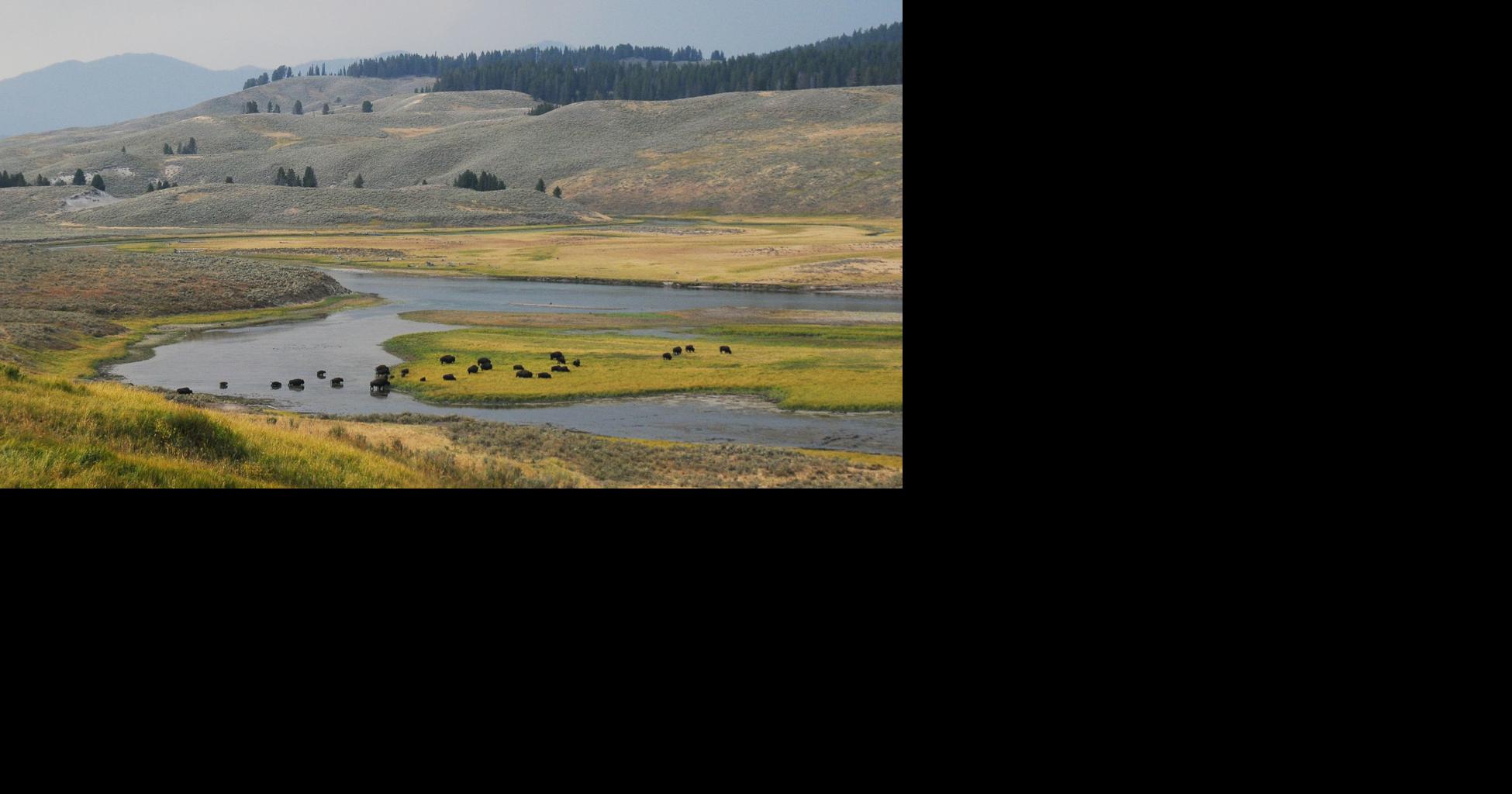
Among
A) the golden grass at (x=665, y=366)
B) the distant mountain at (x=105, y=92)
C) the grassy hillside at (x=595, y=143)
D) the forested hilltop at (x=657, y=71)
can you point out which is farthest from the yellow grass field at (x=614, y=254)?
the forested hilltop at (x=657, y=71)

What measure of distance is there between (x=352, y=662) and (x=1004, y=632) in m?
2.60

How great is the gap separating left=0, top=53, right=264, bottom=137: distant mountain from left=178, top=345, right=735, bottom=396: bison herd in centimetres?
445

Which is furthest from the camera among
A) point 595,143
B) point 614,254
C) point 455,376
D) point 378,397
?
point 595,143

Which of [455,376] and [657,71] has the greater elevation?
[657,71]

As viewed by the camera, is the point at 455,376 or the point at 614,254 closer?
the point at 455,376

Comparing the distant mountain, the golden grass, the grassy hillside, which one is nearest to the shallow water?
the golden grass

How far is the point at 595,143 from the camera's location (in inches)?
2731

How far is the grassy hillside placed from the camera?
177 feet

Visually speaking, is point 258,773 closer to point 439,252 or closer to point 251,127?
point 439,252

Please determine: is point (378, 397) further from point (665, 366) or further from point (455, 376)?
point (665, 366)

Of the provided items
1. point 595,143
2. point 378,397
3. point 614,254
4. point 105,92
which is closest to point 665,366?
point 378,397

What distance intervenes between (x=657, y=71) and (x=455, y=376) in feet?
186

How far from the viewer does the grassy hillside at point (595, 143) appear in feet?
177

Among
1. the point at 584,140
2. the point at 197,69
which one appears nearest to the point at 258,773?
the point at 197,69
